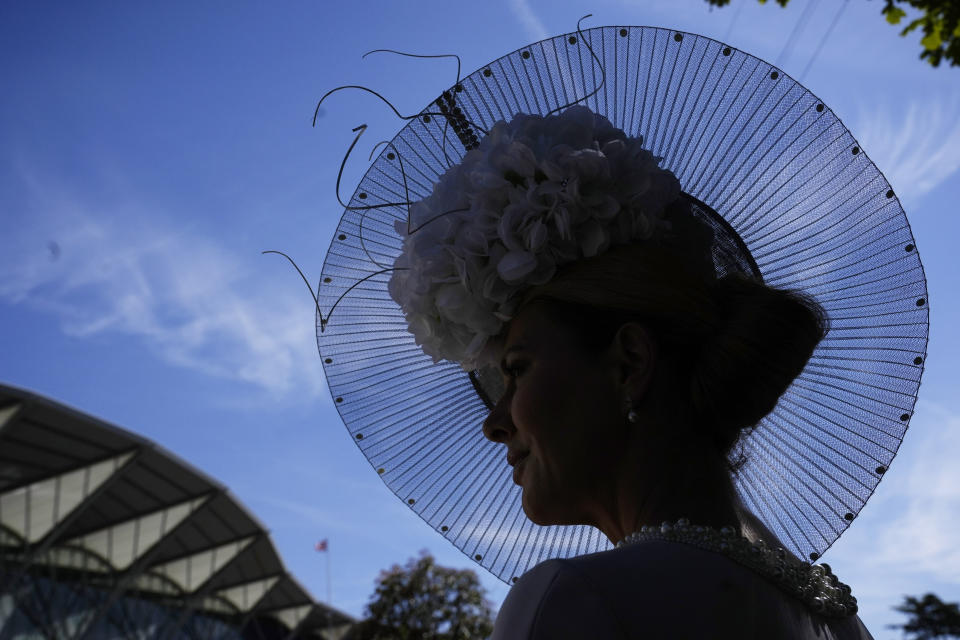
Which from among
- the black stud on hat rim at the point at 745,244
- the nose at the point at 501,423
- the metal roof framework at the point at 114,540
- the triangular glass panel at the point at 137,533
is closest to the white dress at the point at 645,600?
the nose at the point at 501,423

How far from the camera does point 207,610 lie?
3666 cm

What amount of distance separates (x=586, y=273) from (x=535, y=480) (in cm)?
36

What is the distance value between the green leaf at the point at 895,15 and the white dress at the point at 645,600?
165 centimetres

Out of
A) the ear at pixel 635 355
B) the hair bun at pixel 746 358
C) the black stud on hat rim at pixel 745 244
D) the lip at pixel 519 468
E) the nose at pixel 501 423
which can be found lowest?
the lip at pixel 519 468

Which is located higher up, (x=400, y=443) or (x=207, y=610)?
(x=207, y=610)

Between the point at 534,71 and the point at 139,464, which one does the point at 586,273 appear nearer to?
the point at 534,71

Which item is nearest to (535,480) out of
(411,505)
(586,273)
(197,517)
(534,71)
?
(586,273)

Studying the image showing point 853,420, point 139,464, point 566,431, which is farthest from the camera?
point 139,464

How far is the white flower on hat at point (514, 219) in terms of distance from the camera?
1691mm

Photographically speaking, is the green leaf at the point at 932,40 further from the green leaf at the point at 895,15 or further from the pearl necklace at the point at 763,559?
the pearl necklace at the point at 763,559

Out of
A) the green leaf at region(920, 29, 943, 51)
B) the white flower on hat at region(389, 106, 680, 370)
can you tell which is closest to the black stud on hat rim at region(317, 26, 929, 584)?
the white flower on hat at region(389, 106, 680, 370)

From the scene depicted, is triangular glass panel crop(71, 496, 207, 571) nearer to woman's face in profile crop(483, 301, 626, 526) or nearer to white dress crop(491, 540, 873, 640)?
woman's face in profile crop(483, 301, 626, 526)

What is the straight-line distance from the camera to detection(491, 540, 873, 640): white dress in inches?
45.6

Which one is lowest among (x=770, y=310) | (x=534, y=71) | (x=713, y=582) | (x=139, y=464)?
(x=713, y=582)
